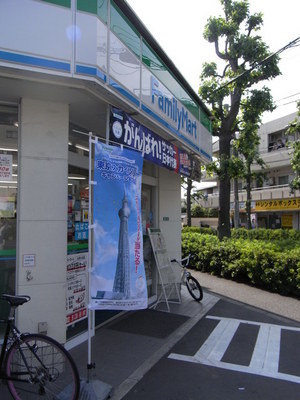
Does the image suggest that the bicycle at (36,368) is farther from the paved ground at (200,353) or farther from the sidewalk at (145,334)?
the sidewalk at (145,334)

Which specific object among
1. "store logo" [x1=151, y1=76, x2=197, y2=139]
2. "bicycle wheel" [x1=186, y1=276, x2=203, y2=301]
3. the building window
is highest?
the building window

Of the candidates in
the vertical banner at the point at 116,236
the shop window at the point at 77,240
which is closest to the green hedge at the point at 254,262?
the shop window at the point at 77,240

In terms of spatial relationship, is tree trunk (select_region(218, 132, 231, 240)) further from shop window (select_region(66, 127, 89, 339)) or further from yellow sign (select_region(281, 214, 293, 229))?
yellow sign (select_region(281, 214, 293, 229))

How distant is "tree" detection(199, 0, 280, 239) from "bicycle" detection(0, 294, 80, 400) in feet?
33.4

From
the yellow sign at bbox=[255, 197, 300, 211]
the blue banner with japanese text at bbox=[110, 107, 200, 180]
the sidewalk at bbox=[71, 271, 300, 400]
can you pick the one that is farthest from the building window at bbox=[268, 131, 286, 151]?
the blue banner with japanese text at bbox=[110, 107, 200, 180]

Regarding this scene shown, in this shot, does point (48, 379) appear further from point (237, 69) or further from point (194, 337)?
point (237, 69)

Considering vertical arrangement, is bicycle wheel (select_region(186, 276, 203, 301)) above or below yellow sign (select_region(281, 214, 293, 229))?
below

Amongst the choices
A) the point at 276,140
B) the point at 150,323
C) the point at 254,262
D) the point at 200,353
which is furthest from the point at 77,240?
the point at 276,140

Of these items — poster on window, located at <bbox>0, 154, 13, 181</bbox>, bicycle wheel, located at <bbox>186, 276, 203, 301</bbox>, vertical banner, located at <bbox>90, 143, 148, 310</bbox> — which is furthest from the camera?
bicycle wheel, located at <bbox>186, 276, 203, 301</bbox>

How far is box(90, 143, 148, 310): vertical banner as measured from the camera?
12.3 feet

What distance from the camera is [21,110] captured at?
14.2 ft

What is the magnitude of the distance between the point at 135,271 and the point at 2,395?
1.87 metres

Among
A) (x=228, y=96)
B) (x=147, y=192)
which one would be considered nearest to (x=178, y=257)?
(x=147, y=192)

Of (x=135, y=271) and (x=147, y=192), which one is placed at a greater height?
(x=147, y=192)
